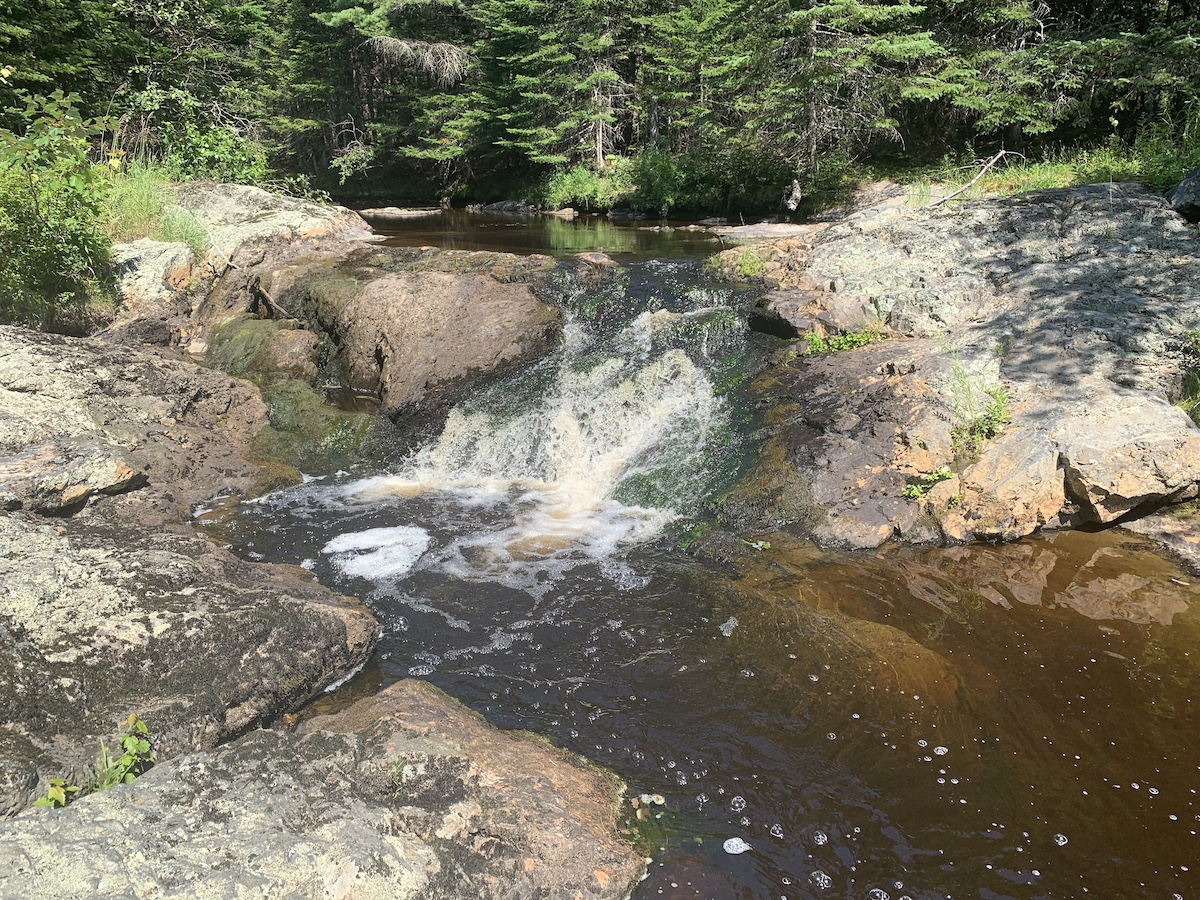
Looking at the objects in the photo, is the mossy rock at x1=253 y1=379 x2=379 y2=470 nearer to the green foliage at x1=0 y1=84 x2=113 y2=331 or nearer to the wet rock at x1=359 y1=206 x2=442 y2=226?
the green foliage at x1=0 y1=84 x2=113 y2=331

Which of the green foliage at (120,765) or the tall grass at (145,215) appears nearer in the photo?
the green foliage at (120,765)

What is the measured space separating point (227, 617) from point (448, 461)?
401cm

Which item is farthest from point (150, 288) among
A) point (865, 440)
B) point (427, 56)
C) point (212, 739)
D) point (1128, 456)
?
point (427, 56)

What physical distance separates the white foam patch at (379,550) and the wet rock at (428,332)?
7.66 feet

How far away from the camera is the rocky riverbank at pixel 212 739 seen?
8.25 ft

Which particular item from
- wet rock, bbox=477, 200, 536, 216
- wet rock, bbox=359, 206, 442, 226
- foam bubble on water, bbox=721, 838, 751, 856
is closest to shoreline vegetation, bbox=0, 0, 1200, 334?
wet rock, bbox=477, 200, 536, 216

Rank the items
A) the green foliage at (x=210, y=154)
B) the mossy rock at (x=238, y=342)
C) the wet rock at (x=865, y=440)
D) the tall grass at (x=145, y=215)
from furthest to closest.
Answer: the green foliage at (x=210, y=154) < the tall grass at (x=145, y=215) < the mossy rock at (x=238, y=342) < the wet rock at (x=865, y=440)

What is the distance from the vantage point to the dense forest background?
41.6ft

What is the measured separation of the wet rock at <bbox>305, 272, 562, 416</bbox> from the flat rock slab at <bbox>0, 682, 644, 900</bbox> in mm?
5437

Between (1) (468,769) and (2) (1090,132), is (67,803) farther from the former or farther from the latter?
(2) (1090,132)

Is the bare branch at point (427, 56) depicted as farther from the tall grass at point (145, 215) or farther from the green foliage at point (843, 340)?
the green foliage at point (843, 340)

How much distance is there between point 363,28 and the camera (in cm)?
2702

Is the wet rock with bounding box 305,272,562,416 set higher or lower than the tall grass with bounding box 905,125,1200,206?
lower

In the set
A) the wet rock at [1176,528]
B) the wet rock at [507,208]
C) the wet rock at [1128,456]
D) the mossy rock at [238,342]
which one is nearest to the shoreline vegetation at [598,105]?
the wet rock at [507,208]
